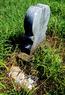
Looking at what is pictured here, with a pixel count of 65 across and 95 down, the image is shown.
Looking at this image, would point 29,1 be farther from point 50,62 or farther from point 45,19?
point 50,62

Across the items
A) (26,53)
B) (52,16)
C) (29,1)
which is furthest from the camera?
(29,1)

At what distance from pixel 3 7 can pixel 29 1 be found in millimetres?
482

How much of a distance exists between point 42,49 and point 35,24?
38cm

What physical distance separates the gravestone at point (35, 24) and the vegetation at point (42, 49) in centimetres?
13

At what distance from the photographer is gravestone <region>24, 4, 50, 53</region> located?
11.2 feet

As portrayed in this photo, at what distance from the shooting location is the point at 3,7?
461cm

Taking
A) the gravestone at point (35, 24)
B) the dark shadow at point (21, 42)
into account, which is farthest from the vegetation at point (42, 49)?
the gravestone at point (35, 24)

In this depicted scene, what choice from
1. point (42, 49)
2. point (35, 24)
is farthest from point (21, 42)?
point (35, 24)

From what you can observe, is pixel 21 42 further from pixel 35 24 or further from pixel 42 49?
pixel 35 24

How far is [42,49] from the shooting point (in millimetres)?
3691

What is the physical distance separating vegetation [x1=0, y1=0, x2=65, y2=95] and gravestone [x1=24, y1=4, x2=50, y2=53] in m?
0.13

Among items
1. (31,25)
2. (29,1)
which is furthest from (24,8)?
(31,25)

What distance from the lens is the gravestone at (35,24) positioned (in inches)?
135

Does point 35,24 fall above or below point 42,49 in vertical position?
above
